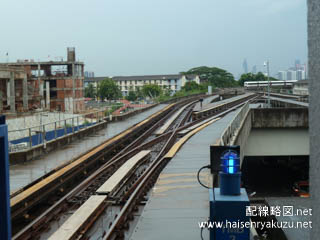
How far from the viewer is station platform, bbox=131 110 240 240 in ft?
27.1

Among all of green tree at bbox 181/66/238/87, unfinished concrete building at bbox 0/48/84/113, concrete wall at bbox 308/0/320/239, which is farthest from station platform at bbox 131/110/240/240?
green tree at bbox 181/66/238/87

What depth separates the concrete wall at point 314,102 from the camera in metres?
3.34

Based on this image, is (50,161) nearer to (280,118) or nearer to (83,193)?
(83,193)

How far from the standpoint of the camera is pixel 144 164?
1850 cm

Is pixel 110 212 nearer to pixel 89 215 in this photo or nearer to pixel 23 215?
pixel 89 215

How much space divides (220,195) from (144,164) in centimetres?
1279

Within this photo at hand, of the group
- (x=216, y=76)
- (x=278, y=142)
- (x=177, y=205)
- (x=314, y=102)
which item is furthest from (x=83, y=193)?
(x=216, y=76)

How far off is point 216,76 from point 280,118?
122664 mm

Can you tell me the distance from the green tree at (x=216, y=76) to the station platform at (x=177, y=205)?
124m

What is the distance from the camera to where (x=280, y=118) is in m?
23.8

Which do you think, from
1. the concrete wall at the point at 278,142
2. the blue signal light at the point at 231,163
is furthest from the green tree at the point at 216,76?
the blue signal light at the point at 231,163

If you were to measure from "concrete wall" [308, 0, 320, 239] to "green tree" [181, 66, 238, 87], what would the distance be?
13433 cm

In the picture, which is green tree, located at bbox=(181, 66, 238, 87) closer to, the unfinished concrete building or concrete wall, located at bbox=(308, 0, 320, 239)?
the unfinished concrete building

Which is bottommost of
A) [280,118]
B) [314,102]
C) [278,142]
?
[278,142]
